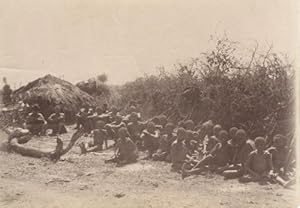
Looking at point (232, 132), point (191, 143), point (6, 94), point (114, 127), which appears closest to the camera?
point (232, 132)

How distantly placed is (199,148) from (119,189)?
3.67 ft

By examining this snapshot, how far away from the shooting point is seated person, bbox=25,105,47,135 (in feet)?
22.5

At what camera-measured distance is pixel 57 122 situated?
736cm

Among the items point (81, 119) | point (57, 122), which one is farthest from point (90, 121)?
point (57, 122)

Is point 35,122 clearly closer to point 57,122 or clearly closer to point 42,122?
point 42,122

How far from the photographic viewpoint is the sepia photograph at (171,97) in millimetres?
4871

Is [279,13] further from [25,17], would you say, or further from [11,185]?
[11,185]

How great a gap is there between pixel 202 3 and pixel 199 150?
1.59 meters

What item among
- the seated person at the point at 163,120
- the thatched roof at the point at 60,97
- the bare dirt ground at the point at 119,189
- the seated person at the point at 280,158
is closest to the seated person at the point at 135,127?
the seated person at the point at 163,120

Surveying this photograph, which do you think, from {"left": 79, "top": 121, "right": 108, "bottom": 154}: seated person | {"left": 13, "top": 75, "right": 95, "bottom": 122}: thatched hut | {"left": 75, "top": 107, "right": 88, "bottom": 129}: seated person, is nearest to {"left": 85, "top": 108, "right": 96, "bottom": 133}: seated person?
{"left": 75, "top": 107, "right": 88, "bottom": 129}: seated person

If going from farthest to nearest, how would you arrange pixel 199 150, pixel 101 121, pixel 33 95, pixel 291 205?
1. pixel 33 95
2. pixel 101 121
3. pixel 199 150
4. pixel 291 205

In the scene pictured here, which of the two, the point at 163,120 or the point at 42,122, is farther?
the point at 42,122

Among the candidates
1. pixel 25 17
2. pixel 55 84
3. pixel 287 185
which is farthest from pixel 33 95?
pixel 287 185

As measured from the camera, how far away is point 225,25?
16.6 feet
